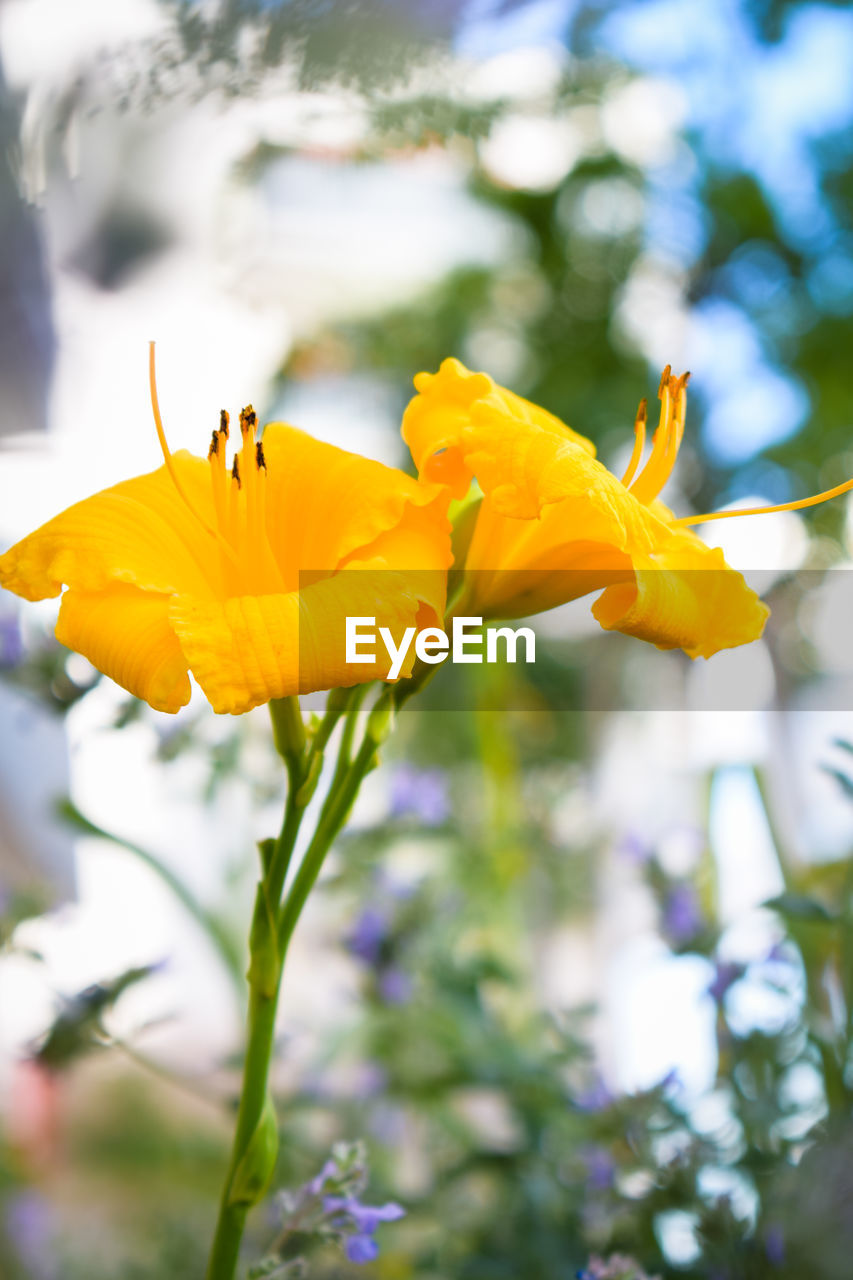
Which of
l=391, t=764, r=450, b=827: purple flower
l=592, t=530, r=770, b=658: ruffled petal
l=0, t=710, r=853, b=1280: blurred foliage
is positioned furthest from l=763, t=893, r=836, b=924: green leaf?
l=391, t=764, r=450, b=827: purple flower

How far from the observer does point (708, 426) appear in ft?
2.94

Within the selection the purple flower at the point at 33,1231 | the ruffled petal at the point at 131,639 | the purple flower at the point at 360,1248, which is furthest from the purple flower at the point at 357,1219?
the purple flower at the point at 33,1231

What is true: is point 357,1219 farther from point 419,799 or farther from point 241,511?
point 419,799

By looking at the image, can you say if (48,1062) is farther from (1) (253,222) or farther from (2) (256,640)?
(1) (253,222)

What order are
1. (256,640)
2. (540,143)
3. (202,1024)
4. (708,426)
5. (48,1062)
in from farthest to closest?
(708,426) → (540,143) → (202,1024) → (48,1062) → (256,640)

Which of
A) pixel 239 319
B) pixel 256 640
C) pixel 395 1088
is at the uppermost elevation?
pixel 239 319

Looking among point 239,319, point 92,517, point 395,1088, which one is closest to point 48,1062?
point 395,1088

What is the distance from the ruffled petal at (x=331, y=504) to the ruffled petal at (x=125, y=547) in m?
0.02

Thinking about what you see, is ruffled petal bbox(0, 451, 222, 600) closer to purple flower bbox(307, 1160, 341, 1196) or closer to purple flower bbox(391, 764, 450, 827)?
purple flower bbox(307, 1160, 341, 1196)

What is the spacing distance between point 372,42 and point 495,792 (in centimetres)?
45

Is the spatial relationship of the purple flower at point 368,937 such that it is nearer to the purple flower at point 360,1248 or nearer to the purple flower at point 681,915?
the purple flower at point 681,915

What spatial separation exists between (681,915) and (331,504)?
0.32 m

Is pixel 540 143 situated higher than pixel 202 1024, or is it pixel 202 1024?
pixel 540 143

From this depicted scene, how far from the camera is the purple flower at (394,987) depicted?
18.5 inches
